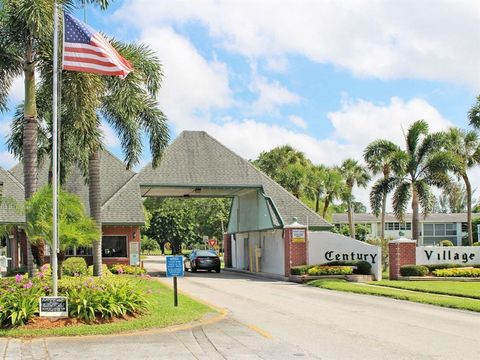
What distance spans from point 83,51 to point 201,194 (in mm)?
28478

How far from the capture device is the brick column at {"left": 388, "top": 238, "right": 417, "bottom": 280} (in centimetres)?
3158

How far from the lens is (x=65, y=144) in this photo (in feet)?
88.6

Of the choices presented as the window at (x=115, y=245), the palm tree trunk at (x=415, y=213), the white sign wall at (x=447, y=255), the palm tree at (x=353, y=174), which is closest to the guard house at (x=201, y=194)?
the window at (x=115, y=245)

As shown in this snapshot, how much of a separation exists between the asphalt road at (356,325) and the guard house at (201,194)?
13.4m

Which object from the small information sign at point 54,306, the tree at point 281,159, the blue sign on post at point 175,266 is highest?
the tree at point 281,159

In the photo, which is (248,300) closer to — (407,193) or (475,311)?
(475,311)

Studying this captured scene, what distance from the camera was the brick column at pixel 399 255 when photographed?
31.6 meters

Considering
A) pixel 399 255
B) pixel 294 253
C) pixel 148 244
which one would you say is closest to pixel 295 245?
pixel 294 253

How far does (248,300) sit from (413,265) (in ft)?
42.0

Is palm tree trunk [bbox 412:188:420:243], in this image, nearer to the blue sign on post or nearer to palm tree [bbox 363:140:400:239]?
palm tree [bbox 363:140:400:239]

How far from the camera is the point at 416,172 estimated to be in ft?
120

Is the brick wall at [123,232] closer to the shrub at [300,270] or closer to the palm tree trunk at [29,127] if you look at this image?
the shrub at [300,270]

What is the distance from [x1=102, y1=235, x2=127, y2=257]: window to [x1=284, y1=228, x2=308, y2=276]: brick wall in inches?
370

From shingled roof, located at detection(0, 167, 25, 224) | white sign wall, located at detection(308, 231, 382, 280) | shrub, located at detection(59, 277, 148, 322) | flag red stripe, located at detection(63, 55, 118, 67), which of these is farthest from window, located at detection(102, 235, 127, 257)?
flag red stripe, located at detection(63, 55, 118, 67)
